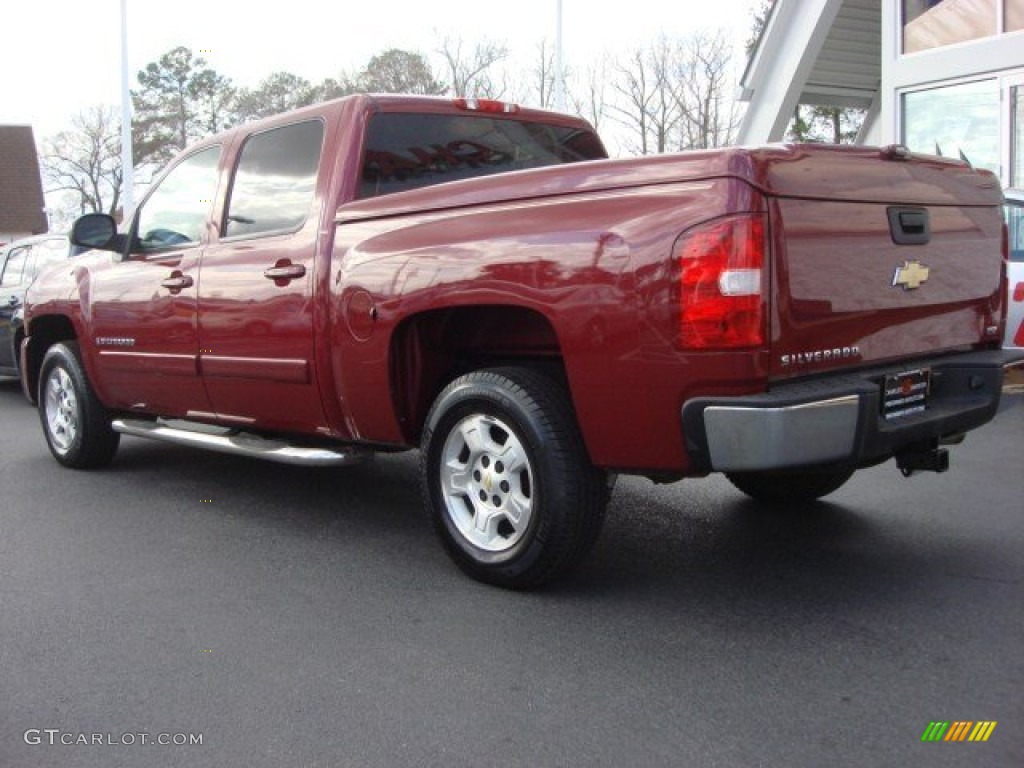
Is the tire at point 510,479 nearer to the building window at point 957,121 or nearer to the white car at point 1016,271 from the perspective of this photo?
the white car at point 1016,271

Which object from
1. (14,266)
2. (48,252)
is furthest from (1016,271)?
(14,266)

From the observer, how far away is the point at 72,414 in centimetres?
Result: 675

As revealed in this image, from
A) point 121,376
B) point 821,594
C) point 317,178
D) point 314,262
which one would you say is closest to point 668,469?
point 821,594

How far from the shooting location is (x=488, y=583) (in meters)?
4.21

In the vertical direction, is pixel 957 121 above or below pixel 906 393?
above

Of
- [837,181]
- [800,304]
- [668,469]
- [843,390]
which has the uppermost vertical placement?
[837,181]

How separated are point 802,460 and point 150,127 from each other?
103 ft

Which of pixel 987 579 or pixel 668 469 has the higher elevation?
pixel 668 469

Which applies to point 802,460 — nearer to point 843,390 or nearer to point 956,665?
point 843,390

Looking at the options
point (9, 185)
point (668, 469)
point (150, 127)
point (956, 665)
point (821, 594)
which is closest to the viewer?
point (956, 665)

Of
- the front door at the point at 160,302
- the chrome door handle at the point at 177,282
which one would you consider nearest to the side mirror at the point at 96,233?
the front door at the point at 160,302

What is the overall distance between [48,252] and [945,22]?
38.0 feet

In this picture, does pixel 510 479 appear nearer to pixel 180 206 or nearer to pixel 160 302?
pixel 160 302

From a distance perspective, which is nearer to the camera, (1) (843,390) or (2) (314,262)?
(1) (843,390)
